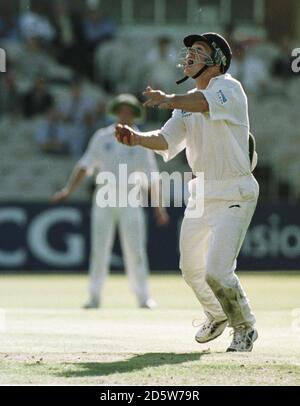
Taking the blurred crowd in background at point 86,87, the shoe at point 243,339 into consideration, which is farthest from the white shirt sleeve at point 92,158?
the blurred crowd in background at point 86,87


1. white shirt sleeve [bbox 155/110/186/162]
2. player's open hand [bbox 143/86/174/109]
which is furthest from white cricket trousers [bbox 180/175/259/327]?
player's open hand [bbox 143/86/174/109]

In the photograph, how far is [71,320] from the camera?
36.6 feet

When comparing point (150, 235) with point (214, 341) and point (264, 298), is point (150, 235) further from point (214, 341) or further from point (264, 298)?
point (214, 341)

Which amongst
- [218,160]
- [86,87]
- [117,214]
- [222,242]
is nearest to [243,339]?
[222,242]

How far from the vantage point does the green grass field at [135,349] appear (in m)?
7.09

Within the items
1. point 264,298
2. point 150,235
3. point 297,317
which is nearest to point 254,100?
point 150,235

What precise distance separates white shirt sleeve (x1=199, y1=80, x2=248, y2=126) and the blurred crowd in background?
13.4m

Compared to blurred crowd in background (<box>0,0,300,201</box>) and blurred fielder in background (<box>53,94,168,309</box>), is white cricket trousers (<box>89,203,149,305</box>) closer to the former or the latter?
blurred fielder in background (<box>53,94,168,309</box>)

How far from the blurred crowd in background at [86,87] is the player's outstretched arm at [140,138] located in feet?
43.0

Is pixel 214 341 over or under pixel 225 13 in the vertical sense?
under

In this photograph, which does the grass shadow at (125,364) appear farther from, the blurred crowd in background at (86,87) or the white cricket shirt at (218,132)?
the blurred crowd in background at (86,87)

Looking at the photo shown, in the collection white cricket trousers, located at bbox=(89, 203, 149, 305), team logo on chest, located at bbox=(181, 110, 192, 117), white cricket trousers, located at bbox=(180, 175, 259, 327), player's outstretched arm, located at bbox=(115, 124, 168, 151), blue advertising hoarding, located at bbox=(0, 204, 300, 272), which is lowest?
blue advertising hoarding, located at bbox=(0, 204, 300, 272)

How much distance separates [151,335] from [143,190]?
5.02m

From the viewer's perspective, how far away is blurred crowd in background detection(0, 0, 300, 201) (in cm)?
2297
